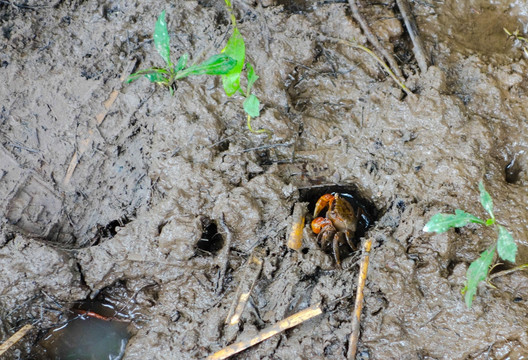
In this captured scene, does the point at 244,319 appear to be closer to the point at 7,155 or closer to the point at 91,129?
the point at 91,129

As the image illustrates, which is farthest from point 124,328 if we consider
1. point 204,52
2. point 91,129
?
point 204,52

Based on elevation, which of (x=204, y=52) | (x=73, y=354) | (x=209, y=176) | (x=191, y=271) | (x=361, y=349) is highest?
(x=204, y=52)

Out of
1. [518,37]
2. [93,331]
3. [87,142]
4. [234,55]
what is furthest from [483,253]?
[87,142]

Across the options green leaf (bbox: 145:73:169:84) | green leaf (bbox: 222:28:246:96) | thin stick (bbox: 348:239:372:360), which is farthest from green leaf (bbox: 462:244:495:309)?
green leaf (bbox: 145:73:169:84)

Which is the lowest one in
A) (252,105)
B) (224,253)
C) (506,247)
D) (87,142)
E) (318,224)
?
(224,253)

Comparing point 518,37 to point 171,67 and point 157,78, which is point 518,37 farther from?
→ point 157,78

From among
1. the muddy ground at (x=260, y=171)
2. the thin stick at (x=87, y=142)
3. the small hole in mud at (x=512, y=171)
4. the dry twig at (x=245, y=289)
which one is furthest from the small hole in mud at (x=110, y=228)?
the small hole in mud at (x=512, y=171)
